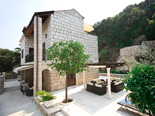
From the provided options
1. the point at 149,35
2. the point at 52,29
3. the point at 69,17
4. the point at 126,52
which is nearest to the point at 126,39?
the point at 149,35

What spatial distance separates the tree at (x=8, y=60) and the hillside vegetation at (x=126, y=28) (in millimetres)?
22571

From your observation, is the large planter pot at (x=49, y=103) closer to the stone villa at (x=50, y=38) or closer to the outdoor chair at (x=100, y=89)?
the stone villa at (x=50, y=38)

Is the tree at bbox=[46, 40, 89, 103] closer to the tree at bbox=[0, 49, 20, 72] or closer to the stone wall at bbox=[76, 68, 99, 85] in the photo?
the stone wall at bbox=[76, 68, 99, 85]

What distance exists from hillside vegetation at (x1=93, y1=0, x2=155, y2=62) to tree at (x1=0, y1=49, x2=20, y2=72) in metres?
22.6

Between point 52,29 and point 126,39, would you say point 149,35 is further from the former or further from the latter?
point 52,29

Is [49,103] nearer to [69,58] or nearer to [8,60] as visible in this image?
[69,58]

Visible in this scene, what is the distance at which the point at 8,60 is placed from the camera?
14.5 meters

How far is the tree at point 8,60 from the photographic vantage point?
13945mm

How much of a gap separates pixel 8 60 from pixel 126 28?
31.1m

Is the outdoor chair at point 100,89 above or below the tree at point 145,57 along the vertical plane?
below

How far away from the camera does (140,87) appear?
2660mm

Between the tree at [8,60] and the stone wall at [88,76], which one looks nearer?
the stone wall at [88,76]

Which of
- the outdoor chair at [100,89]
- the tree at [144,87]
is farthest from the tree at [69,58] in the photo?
the tree at [144,87]

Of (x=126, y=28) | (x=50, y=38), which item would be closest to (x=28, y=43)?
(x=50, y=38)
